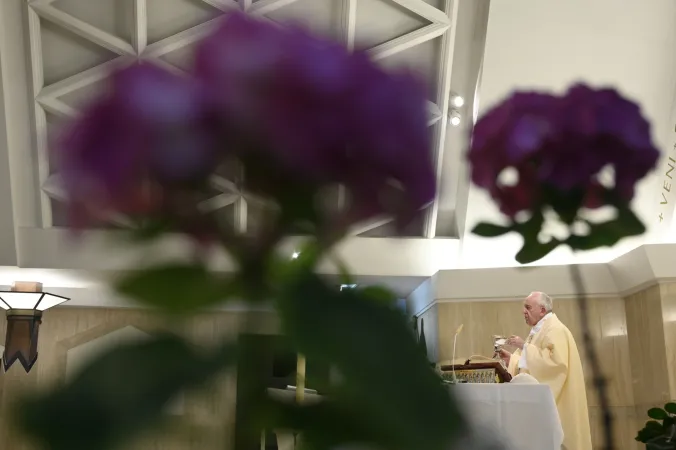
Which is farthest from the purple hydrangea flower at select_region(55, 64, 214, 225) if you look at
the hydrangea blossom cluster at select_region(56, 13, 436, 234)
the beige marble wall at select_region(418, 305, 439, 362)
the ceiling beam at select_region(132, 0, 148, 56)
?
the beige marble wall at select_region(418, 305, 439, 362)

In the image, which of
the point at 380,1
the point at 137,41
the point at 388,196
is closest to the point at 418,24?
the point at 380,1

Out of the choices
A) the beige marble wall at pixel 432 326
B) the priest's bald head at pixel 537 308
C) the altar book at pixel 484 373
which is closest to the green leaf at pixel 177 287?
the altar book at pixel 484 373

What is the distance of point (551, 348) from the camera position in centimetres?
493

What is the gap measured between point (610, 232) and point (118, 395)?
0.26 meters

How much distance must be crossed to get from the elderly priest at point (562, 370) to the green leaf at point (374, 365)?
4815 mm

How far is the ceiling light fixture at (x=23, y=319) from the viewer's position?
6.68m

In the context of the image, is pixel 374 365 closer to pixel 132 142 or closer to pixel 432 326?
pixel 132 142

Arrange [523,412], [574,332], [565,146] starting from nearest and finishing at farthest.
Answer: [565,146], [523,412], [574,332]

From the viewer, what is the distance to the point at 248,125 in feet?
0.68

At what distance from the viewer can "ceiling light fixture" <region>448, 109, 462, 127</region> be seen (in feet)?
22.7

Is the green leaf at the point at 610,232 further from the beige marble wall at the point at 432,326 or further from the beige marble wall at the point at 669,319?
the beige marble wall at the point at 432,326

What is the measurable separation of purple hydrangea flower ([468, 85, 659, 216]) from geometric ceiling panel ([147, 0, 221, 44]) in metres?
6.75

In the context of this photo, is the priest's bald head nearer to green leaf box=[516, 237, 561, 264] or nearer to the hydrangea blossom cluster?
green leaf box=[516, 237, 561, 264]

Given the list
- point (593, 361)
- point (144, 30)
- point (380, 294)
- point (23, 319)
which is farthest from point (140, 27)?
point (380, 294)
